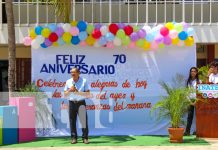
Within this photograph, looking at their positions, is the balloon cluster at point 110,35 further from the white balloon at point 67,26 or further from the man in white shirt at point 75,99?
the man in white shirt at point 75,99

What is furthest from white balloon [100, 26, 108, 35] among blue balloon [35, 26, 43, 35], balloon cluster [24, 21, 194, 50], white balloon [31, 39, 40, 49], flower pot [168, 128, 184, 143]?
flower pot [168, 128, 184, 143]

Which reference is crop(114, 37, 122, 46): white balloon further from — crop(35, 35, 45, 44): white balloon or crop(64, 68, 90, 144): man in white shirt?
crop(35, 35, 45, 44): white balloon

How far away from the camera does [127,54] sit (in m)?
12.0

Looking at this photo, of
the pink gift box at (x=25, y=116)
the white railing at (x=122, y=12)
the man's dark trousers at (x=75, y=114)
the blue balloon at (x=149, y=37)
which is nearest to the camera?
the man's dark trousers at (x=75, y=114)

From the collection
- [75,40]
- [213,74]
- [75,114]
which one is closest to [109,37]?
[75,40]

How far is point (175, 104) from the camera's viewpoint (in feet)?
35.4

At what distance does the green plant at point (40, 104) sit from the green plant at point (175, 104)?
267 cm

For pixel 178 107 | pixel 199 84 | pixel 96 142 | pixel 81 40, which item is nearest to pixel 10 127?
pixel 96 142

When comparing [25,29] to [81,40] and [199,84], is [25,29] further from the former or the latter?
[199,84]

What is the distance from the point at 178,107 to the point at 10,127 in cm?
377

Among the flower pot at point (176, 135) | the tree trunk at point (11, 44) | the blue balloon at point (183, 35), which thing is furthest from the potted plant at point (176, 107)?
the tree trunk at point (11, 44)

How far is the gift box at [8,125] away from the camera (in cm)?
1075

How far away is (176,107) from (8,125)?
12.3 feet

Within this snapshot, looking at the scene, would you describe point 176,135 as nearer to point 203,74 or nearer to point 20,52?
point 203,74
